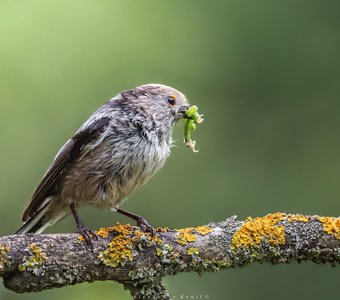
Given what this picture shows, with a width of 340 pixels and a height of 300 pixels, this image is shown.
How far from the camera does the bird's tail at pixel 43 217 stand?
18.1 feet

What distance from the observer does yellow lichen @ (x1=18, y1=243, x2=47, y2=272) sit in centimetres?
414

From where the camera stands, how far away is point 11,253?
4.13 m

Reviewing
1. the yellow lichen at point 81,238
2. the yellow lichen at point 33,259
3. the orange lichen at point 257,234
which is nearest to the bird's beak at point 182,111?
the orange lichen at point 257,234

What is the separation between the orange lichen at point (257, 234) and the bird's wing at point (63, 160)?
1.30 metres

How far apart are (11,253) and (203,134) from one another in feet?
13.3

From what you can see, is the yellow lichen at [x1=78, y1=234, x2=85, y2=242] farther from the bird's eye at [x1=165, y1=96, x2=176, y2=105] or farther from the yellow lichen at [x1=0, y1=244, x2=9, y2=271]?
the bird's eye at [x1=165, y1=96, x2=176, y2=105]

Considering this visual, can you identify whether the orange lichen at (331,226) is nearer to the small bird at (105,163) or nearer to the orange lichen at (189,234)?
the orange lichen at (189,234)

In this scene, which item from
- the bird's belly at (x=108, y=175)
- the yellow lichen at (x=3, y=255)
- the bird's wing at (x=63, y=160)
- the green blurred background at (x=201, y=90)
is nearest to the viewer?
the yellow lichen at (x=3, y=255)

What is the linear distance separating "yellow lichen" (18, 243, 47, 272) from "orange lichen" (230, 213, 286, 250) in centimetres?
112

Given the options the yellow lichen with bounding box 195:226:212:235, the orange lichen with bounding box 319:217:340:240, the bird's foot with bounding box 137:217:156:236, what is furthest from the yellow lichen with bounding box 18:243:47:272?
the orange lichen with bounding box 319:217:340:240

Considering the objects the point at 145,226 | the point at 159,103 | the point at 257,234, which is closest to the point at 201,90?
the point at 159,103

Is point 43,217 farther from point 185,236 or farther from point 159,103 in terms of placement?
point 185,236

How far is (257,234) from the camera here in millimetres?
4605

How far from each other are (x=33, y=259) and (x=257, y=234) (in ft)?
4.31
